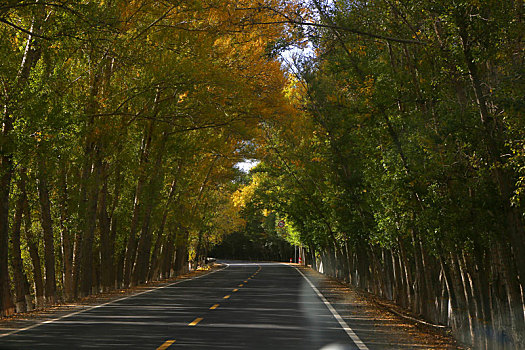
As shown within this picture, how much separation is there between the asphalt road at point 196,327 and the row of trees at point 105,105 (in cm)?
407

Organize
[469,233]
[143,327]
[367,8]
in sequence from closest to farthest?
[469,233] < [143,327] < [367,8]

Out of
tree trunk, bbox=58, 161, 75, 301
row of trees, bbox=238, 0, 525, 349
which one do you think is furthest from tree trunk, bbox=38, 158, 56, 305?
row of trees, bbox=238, 0, 525, 349

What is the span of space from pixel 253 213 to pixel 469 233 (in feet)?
120

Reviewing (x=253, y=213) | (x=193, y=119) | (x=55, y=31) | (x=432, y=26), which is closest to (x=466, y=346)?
(x=432, y=26)

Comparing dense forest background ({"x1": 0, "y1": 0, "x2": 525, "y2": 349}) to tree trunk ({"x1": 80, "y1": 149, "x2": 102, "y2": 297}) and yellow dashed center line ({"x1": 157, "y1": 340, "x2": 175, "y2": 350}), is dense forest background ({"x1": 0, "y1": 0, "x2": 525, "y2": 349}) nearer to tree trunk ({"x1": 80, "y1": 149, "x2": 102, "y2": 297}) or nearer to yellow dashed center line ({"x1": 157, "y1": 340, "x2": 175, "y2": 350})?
tree trunk ({"x1": 80, "y1": 149, "x2": 102, "y2": 297})

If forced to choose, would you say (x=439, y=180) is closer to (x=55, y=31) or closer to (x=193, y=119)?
(x=55, y=31)

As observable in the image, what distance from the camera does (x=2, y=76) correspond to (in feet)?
54.9

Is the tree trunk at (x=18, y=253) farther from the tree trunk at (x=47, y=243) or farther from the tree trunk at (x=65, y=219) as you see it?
the tree trunk at (x=65, y=219)

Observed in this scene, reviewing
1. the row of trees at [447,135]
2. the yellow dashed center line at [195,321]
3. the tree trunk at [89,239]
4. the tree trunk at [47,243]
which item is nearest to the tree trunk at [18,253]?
the tree trunk at [47,243]

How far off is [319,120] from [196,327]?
45.2 ft

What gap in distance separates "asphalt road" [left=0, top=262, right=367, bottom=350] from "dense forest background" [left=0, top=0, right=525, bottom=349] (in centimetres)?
306

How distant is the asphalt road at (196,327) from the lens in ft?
39.3

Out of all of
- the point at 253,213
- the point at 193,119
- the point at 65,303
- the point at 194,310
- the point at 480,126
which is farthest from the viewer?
the point at 253,213

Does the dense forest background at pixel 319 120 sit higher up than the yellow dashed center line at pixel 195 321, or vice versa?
the dense forest background at pixel 319 120
